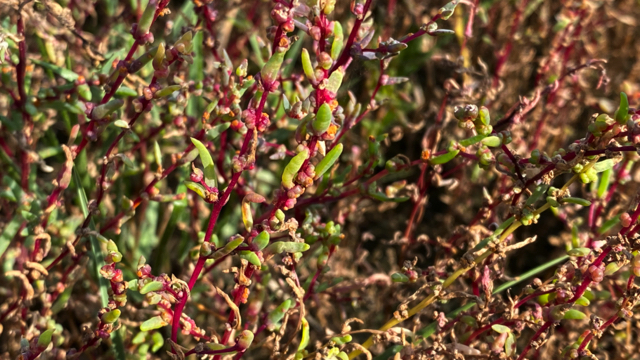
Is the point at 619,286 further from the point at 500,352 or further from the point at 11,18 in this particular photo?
the point at 11,18

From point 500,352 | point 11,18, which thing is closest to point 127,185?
point 11,18

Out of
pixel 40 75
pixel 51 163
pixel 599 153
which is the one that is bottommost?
pixel 51 163

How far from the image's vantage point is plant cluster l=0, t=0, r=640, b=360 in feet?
3.07

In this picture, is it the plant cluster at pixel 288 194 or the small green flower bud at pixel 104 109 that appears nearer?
the plant cluster at pixel 288 194

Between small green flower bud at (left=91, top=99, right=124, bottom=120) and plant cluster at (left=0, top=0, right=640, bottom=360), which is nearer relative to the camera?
plant cluster at (left=0, top=0, right=640, bottom=360)

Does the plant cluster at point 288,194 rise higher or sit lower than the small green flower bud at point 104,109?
lower

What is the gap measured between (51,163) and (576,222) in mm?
1521

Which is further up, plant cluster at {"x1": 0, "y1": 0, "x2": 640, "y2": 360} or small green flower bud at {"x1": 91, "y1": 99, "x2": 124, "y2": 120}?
small green flower bud at {"x1": 91, "y1": 99, "x2": 124, "y2": 120}

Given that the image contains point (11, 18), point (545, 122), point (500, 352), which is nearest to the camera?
point (500, 352)

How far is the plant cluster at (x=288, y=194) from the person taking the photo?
94 cm

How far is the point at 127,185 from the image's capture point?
4.94 feet

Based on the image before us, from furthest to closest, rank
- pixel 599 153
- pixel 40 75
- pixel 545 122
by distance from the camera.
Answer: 1. pixel 545 122
2. pixel 40 75
3. pixel 599 153

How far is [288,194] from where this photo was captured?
88cm

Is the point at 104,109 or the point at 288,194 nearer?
the point at 288,194
